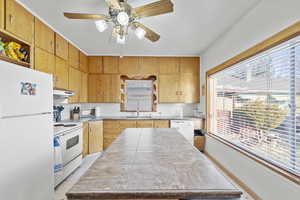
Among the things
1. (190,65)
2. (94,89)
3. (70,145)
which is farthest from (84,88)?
(190,65)

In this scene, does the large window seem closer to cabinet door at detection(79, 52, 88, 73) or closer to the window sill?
the window sill

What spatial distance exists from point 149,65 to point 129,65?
1.73ft

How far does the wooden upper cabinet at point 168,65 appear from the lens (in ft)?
15.5

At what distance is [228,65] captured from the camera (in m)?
3.05

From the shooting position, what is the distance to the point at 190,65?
4.76 meters

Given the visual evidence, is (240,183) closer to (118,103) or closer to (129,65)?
(118,103)

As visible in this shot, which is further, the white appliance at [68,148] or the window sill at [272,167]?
the white appliance at [68,148]

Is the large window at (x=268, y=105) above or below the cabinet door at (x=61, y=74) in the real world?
below

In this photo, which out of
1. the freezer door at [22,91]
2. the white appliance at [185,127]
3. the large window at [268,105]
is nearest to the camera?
the freezer door at [22,91]

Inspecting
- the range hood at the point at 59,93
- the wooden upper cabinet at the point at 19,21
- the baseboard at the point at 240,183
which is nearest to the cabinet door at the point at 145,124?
the baseboard at the point at 240,183

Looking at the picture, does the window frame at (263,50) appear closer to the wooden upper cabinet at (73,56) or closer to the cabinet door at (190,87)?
the cabinet door at (190,87)

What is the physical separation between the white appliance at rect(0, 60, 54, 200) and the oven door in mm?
633

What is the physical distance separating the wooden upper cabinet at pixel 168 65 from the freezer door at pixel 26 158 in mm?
3274

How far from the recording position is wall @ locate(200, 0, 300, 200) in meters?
1.74
